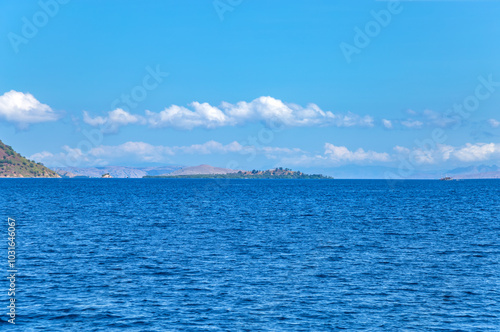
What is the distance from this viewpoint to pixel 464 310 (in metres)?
38.9

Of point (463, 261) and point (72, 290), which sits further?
point (463, 261)

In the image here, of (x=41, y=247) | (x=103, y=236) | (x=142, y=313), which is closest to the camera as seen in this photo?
(x=142, y=313)

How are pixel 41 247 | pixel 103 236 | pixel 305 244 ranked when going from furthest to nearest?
1. pixel 103 236
2. pixel 305 244
3. pixel 41 247

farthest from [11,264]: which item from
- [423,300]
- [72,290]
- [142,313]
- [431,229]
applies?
[431,229]

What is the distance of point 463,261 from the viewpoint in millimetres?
57312

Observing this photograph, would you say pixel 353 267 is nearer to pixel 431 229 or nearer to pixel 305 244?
pixel 305 244

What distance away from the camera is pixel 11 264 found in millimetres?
52812

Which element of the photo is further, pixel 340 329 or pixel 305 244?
pixel 305 244

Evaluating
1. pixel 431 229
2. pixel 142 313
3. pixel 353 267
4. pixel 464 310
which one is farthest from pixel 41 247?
pixel 431 229

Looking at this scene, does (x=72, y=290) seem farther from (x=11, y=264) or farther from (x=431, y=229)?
(x=431, y=229)

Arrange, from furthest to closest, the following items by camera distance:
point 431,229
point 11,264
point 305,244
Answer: point 431,229, point 305,244, point 11,264

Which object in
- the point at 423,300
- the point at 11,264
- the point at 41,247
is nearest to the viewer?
the point at 423,300

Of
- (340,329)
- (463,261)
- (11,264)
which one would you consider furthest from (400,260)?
(11,264)

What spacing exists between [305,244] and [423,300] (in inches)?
1107
